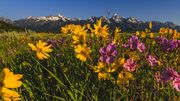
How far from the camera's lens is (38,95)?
10.6 feet

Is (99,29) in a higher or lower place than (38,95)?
higher

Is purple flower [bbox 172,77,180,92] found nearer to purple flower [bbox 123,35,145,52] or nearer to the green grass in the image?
the green grass

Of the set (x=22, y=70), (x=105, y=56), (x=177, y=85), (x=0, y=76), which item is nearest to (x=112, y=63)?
(x=105, y=56)

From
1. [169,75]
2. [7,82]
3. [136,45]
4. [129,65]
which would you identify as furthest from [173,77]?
[136,45]

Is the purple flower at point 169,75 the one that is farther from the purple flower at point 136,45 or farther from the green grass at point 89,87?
the purple flower at point 136,45

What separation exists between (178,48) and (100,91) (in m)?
1.20

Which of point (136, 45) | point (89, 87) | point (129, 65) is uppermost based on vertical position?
point (136, 45)

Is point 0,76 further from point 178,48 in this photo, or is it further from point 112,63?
point 178,48

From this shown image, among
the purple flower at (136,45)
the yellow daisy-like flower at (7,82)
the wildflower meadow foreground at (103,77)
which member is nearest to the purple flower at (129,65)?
the wildflower meadow foreground at (103,77)

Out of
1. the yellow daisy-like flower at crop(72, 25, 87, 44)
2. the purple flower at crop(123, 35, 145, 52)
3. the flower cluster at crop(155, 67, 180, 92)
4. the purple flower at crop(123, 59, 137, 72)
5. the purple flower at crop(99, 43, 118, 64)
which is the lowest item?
the flower cluster at crop(155, 67, 180, 92)

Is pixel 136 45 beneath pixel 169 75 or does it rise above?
above

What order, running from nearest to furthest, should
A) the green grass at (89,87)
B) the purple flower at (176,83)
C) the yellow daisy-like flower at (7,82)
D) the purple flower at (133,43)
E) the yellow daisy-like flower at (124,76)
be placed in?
1. the yellow daisy-like flower at (7,82)
2. the purple flower at (176,83)
3. the yellow daisy-like flower at (124,76)
4. the green grass at (89,87)
5. the purple flower at (133,43)

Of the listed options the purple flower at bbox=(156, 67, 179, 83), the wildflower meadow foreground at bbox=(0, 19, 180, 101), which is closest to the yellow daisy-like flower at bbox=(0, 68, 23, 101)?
the wildflower meadow foreground at bbox=(0, 19, 180, 101)

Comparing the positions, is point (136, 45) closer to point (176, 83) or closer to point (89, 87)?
point (89, 87)
